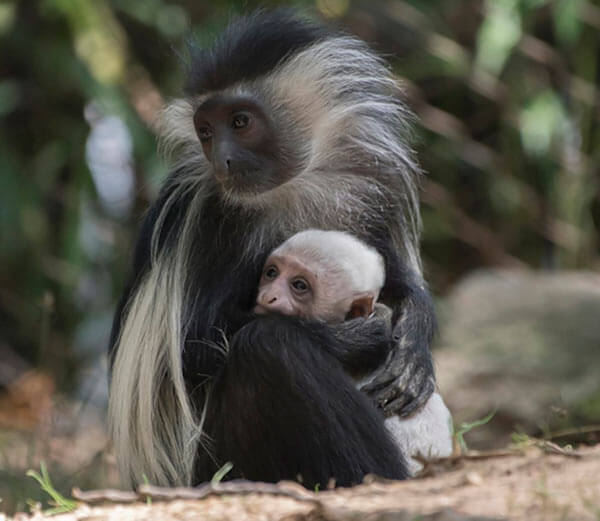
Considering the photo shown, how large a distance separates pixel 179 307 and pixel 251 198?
1.43 feet

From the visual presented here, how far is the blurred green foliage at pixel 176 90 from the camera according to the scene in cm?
682

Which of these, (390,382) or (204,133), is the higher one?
(204,133)

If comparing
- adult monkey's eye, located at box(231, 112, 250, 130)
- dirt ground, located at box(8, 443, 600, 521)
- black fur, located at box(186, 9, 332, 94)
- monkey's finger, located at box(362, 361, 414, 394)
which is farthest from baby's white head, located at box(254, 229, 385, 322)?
dirt ground, located at box(8, 443, 600, 521)

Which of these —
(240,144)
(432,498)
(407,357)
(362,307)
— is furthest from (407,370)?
(432,498)

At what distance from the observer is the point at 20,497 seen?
12.5 feet

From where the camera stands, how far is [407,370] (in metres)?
3.29

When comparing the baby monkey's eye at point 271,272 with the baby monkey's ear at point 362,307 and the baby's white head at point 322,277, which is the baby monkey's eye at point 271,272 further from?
the baby monkey's ear at point 362,307

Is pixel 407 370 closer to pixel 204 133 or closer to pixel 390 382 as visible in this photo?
pixel 390 382

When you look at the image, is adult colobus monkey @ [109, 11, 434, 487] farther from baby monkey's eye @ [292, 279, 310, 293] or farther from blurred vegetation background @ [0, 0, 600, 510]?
blurred vegetation background @ [0, 0, 600, 510]

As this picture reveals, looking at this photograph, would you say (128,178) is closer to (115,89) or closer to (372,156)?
(115,89)

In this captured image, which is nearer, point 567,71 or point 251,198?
point 251,198

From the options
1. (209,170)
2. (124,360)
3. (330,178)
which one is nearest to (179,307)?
(124,360)

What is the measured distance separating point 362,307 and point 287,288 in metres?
0.27

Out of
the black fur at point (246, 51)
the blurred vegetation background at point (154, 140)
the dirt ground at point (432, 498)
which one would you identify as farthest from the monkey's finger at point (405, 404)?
the blurred vegetation background at point (154, 140)
